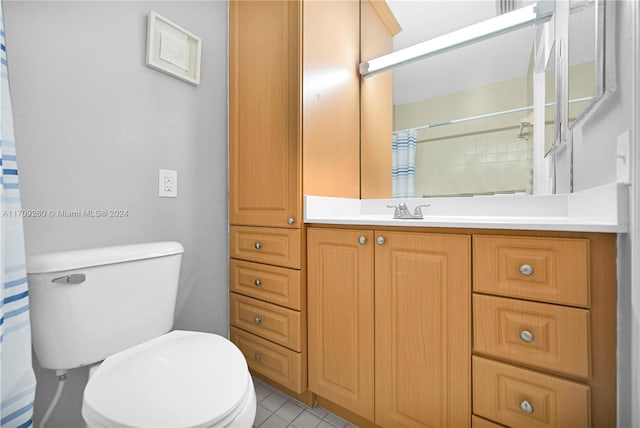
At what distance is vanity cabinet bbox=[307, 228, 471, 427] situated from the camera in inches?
33.9

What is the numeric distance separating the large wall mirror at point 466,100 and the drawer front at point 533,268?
0.54 meters

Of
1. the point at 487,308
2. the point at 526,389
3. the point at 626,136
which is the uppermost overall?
the point at 626,136

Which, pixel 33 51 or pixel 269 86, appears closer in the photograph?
pixel 33 51

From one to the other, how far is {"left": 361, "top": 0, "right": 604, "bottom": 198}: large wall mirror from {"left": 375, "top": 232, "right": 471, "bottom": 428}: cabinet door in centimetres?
61

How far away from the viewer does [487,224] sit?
0.80 meters

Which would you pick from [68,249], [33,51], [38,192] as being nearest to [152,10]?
[33,51]

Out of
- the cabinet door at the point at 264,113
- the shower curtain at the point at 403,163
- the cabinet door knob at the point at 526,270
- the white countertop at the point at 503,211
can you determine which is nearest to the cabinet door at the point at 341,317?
the white countertop at the point at 503,211

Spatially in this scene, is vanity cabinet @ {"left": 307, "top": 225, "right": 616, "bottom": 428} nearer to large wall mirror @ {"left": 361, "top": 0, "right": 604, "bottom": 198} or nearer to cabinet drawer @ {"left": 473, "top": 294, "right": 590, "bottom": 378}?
cabinet drawer @ {"left": 473, "top": 294, "right": 590, "bottom": 378}

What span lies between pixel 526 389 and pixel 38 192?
161 cm

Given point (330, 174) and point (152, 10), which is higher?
point (152, 10)

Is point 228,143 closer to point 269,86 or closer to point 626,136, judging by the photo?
point 269,86

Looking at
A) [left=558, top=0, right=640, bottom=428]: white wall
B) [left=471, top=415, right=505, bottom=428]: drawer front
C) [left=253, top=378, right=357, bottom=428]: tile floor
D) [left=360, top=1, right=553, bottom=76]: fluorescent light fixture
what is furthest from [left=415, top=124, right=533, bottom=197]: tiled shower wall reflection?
[left=253, top=378, right=357, bottom=428]: tile floor

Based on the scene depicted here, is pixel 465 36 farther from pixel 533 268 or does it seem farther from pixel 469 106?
pixel 533 268

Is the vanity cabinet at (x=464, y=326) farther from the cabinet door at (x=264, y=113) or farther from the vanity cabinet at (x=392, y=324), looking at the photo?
the cabinet door at (x=264, y=113)
